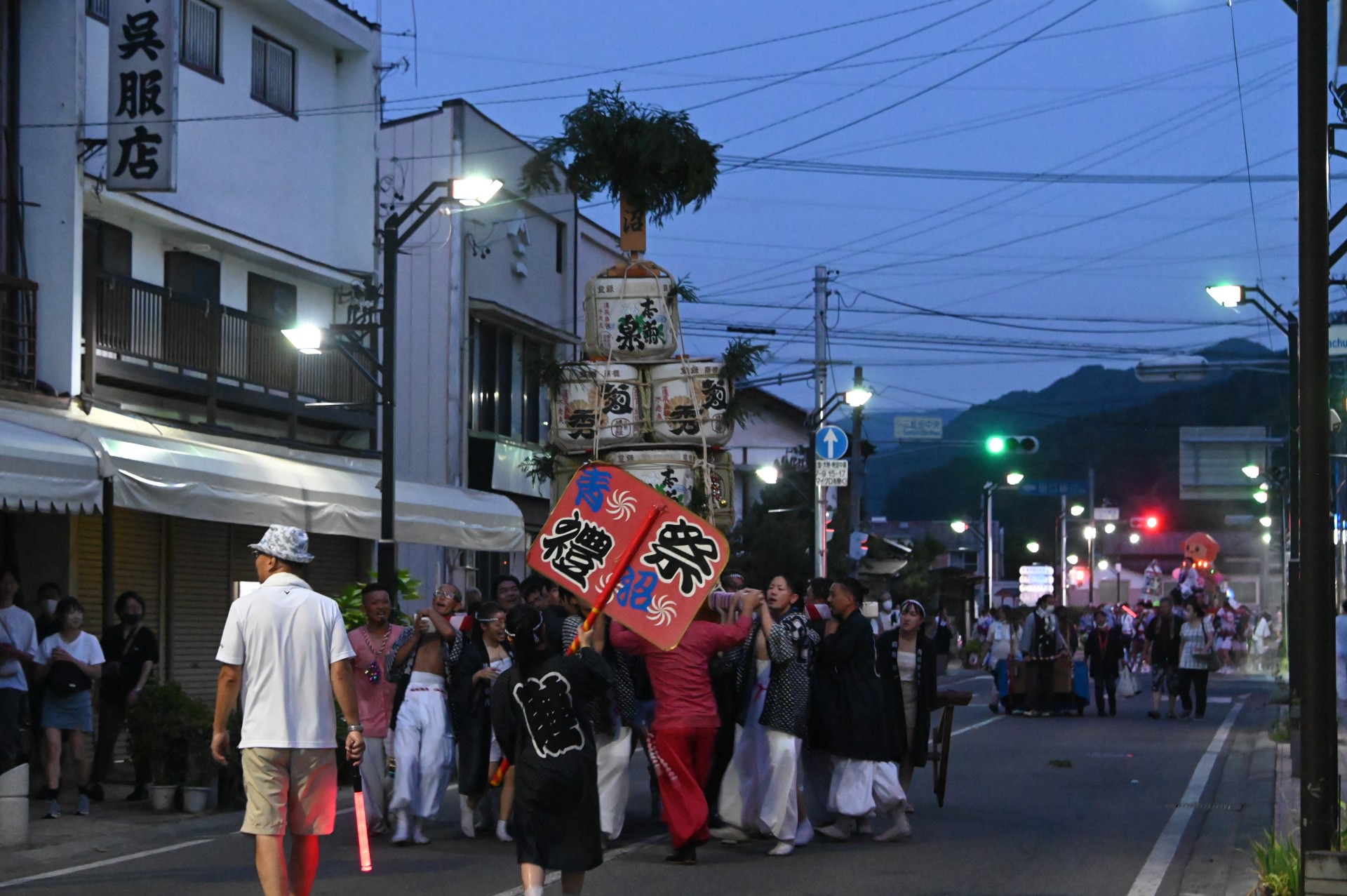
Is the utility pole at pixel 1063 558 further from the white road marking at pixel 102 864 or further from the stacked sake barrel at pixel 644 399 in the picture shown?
the white road marking at pixel 102 864

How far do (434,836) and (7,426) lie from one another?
19.3 ft

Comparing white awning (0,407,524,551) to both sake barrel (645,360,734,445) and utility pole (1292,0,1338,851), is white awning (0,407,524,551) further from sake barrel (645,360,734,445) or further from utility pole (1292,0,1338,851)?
utility pole (1292,0,1338,851)

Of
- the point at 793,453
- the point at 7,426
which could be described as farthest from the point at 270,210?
the point at 793,453

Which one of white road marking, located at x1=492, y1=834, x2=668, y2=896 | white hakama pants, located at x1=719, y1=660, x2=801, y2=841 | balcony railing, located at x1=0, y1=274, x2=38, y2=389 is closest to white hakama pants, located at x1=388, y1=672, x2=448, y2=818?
white road marking, located at x1=492, y1=834, x2=668, y2=896

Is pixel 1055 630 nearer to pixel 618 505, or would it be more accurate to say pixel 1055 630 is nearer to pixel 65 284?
pixel 65 284

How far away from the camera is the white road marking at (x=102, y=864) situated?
10.2m

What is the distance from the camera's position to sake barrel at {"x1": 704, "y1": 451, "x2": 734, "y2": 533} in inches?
612

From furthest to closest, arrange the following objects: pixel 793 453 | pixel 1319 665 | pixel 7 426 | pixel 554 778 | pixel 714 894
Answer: pixel 793 453 < pixel 7 426 < pixel 714 894 < pixel 1319 665 < pixel 554 778

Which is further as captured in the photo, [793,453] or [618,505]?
[793,453]

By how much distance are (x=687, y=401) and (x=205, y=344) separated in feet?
28.4

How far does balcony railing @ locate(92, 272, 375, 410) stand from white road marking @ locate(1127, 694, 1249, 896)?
34.1 feet

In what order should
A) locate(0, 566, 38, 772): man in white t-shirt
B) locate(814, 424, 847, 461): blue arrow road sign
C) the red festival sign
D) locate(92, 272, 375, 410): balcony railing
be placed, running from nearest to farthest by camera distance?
the red festival sign
locate(0, 566, 38, 772): man in white t-shirt
locate(92, 272, 375, 410): balcony railing
locate(814, 424, 847, 461): blue arrow road sign

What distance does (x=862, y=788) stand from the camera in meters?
12.0

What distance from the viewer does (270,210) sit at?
2327 cm
